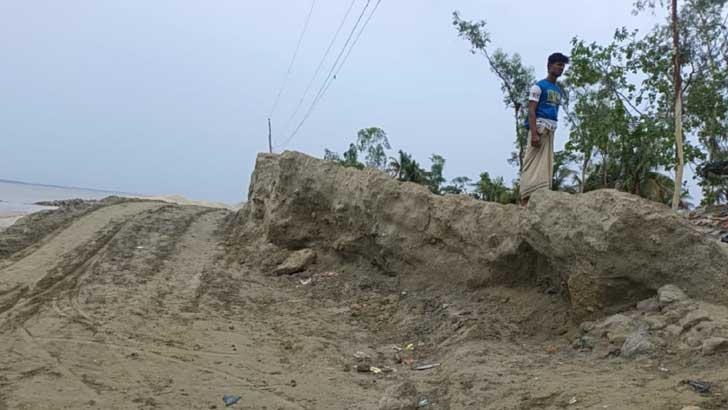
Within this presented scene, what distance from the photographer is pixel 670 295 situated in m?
4.12

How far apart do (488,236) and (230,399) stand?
2.97 meters

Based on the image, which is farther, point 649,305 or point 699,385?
point 649,305

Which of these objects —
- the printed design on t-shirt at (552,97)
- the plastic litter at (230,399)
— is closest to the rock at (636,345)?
the plastic litter at (230,399)

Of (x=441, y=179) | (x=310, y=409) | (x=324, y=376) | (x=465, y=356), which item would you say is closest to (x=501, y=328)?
(x=465, y=356)

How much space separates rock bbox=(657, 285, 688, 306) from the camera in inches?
161

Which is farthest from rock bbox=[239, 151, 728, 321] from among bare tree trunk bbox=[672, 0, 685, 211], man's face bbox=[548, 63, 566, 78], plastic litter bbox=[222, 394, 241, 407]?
bare tree trunk bbox=[672, 0, 685, 211]

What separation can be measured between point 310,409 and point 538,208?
2.46 metres

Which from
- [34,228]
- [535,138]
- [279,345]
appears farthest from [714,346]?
[34,228]

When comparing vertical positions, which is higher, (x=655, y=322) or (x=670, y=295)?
(x=670, y=295)

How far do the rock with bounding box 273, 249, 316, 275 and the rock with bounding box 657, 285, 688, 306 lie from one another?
4.85m

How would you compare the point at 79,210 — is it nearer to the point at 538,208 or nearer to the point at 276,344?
the point at 276,344

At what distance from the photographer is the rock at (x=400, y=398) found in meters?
3.76

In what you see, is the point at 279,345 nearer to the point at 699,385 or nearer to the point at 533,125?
the point at 533,125

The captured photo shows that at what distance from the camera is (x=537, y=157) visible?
5.96 metres
